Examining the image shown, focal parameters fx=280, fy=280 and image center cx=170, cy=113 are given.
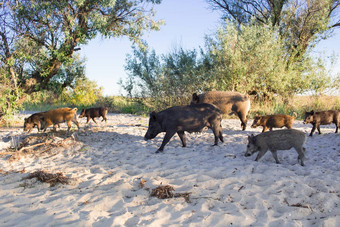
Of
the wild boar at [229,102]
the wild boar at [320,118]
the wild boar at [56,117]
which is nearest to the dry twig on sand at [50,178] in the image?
the wild boar at [56,117]

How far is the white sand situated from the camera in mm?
3453

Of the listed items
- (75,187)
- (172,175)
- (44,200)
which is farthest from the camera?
(172,175)

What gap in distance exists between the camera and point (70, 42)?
1144cm

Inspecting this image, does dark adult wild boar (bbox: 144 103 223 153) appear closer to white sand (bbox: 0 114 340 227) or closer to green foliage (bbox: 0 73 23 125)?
white sand (bbox: 0 114 340 227)

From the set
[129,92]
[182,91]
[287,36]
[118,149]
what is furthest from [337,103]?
[118,149]

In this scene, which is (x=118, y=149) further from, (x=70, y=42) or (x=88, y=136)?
(x=70, y=42)

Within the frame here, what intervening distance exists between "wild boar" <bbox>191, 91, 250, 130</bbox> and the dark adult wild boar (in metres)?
2.69

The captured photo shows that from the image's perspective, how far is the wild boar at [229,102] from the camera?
10070mm

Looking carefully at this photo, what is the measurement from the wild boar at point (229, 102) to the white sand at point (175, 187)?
2.82 meters

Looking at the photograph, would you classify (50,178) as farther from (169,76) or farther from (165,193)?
(169,76)

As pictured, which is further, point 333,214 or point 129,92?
point 129,92

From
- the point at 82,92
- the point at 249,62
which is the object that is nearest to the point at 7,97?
the point at 82,92

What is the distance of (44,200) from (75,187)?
0.63 metres

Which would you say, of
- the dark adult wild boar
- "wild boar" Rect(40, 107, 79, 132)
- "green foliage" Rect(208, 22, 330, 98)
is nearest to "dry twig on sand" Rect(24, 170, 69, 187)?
the dark adult wild boar
